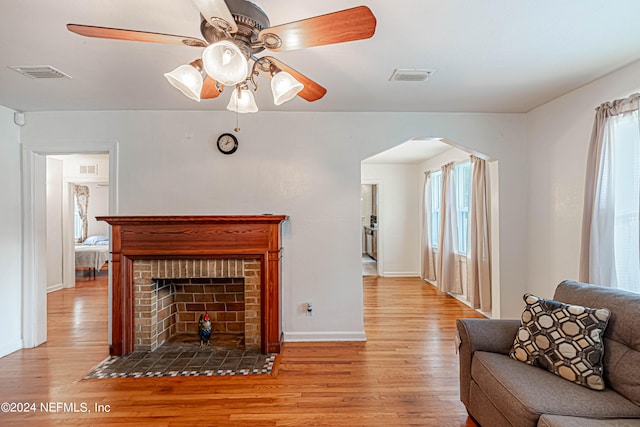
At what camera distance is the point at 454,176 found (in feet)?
17.4

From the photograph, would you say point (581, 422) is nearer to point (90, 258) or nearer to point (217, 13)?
point (217, 13)

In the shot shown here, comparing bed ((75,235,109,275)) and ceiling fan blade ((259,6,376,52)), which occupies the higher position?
ceiling fan blade ((259,6,376,52))

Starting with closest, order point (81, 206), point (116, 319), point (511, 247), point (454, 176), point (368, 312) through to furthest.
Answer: point (116, 319) < point (511, 247) < point (368, 312) < point (454, 176) < point (81, 206)

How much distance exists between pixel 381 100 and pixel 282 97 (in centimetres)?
183

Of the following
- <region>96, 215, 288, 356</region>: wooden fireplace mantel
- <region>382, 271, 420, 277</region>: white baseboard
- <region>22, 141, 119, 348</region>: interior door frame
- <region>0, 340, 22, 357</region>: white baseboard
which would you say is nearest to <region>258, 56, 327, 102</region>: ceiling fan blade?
<region>96, 215, 288, 356</region>: wooden fireplace mantel

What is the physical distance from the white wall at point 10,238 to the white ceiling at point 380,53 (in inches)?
13.6

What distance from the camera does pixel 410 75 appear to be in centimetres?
259

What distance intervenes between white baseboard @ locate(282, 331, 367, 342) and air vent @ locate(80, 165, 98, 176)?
17.7 ft

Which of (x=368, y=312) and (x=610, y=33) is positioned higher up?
(x=610, y=33)

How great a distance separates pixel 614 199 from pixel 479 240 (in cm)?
186

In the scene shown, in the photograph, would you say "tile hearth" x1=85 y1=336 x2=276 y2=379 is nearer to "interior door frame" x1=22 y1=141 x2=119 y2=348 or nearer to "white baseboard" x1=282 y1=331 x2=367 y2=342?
"white baseboard" x1=282 y1=331 x2=367 y2=342

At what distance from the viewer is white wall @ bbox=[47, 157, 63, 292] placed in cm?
588

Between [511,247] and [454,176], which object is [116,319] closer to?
[511,247]

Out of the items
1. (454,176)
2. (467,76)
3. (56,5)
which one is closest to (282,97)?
(56,5)
